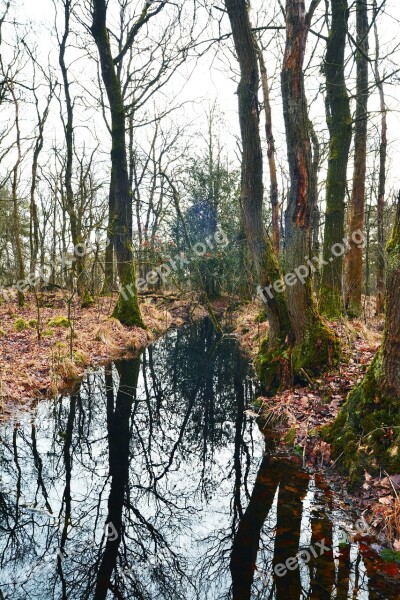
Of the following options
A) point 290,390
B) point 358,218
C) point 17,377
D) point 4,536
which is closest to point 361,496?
point 290,390

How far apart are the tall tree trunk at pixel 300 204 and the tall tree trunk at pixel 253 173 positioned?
640 mm

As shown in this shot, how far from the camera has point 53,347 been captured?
9289 millimetres

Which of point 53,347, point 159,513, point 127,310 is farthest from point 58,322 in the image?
Result: point 159,513

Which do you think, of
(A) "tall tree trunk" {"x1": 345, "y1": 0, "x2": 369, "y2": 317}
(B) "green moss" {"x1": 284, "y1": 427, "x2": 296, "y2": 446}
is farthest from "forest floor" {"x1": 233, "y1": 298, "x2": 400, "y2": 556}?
(A) "tall tree trunk" {"x1": 345, "y1": 0, "x2": 369, "y2": 317}

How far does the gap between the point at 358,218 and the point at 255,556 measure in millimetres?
8478

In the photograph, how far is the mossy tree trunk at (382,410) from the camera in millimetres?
3992

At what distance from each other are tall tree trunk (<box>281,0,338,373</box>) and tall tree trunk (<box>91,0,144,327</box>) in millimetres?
6198

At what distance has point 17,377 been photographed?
7.39 m

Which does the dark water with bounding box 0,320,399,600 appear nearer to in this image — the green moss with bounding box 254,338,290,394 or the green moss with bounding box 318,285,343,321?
the green moss with bounding box 254,338,290,394

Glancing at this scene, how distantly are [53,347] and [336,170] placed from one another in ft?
23.5

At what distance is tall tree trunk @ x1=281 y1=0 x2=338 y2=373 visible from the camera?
645 cm

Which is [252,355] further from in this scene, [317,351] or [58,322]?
[58,322]

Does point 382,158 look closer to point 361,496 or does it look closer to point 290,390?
point 290,390

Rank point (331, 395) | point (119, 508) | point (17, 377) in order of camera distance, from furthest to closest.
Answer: point (17, 377), point (331, 395), point (119, 508)
